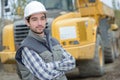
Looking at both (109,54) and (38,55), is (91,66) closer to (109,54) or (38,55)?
(109,54)

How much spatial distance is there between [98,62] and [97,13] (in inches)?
93.1

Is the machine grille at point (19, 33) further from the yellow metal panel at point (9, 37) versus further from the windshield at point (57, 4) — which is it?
the windshield at point (57, 4)

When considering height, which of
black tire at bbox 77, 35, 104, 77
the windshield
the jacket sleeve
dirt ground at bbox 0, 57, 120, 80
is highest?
the jacket sleeve

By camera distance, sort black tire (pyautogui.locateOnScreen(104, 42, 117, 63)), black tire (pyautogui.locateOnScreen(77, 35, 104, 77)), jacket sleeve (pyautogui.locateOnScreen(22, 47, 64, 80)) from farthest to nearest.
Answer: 1. black tire (pyautogui.locateOnScreen(104, 42, 117, 63))
2. black tire (pyautogui.locateOnScreen(77, 35, 104, 77))
3. jacket sleeve (pyautogui.locateOnScreen(22, 47, 64, 80))

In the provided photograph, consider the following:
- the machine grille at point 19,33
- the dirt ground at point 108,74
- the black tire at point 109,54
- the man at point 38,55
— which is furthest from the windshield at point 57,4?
the man at point 38,55

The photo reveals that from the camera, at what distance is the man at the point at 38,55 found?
3162 mm

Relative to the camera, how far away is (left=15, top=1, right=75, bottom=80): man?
10.4ft

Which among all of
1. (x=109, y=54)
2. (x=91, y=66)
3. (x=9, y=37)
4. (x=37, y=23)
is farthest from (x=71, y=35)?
(x=37, y=23)

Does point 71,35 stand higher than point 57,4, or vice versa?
point 57,4

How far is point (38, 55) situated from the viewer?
318cm

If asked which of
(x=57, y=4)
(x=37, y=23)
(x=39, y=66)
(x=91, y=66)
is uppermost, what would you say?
(x=37, y=23)

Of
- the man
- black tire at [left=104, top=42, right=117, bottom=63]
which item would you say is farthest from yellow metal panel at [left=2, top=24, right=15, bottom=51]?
the man

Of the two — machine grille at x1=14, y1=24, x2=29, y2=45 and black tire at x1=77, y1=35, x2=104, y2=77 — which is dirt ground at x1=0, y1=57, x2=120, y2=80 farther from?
machine grille at x1=14, y1=24, x2=29, y2=45

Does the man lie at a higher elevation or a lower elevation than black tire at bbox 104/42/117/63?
higher
